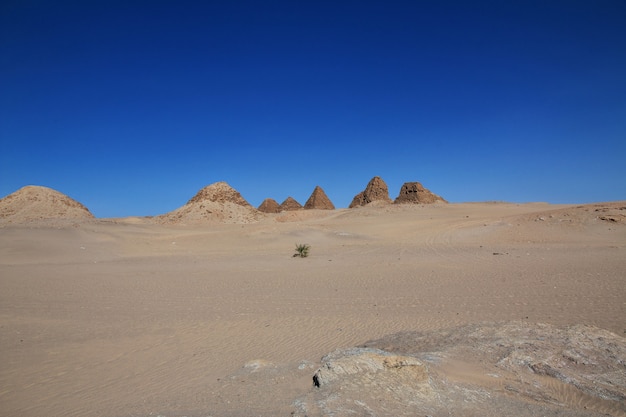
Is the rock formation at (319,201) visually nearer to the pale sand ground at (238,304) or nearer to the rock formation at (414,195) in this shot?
the rock formation at (414,195)

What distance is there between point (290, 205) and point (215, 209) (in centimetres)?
2956

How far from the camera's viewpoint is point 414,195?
4559cm

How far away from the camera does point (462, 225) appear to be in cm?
2722

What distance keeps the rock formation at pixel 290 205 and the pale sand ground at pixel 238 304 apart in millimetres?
39641

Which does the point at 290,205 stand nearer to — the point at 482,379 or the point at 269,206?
the point at 269,206

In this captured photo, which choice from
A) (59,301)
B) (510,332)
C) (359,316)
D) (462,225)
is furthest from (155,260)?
(462,225)

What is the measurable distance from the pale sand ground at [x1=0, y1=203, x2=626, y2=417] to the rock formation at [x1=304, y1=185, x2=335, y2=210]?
3678 centimetres

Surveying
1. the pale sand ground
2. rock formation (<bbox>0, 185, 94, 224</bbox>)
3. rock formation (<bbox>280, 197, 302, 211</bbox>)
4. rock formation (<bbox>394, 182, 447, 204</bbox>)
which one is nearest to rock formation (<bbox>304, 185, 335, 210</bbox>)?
rock formation (<bbox>280, 197, 302, 211</bbox>)

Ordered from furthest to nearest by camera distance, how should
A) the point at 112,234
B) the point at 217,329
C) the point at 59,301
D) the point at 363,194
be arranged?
the point at 363,194 < the point at 112,234 < the point at 59,301 < the point at 217,329

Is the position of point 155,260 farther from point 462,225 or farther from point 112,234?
point 462,225

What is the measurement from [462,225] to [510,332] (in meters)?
22.6

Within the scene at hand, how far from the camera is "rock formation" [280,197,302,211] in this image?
62.4 metres

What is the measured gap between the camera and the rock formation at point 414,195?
149ft

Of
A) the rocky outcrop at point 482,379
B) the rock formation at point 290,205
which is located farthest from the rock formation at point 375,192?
the rocky outcrop at point 482,379
